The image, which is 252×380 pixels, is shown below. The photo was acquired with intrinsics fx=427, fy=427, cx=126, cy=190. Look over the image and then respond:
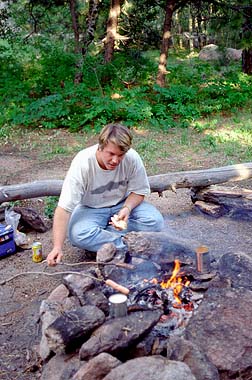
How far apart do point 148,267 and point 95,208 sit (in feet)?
2.58

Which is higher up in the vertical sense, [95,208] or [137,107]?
[137,107]

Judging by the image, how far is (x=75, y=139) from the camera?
7.83m

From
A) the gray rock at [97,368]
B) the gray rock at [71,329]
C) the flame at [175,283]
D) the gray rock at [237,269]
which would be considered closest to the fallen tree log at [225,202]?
the gray rock at [237,269]

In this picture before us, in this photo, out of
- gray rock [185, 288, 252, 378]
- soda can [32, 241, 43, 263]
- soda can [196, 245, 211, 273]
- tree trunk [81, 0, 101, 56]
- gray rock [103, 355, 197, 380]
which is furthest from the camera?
tree trunk [81, 0, 101, 56]

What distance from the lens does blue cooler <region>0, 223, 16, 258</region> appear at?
372cm

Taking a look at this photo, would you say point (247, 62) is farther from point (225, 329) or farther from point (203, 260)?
point (225, 329)

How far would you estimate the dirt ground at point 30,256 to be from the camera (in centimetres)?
255

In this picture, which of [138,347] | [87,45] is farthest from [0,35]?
[138,347]

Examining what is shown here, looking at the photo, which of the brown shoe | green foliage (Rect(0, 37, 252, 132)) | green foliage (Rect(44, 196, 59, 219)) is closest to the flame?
the brown shoe

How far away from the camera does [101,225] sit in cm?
347

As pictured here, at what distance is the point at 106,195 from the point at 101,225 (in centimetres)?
25

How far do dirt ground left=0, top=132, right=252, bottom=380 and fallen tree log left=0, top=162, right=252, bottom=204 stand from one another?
341mm

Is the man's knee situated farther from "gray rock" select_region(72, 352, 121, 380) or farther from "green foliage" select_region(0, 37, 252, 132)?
"green foliage" select_region(0, 37, 252, 132)

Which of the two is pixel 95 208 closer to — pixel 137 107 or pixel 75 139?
pixel 75 139
